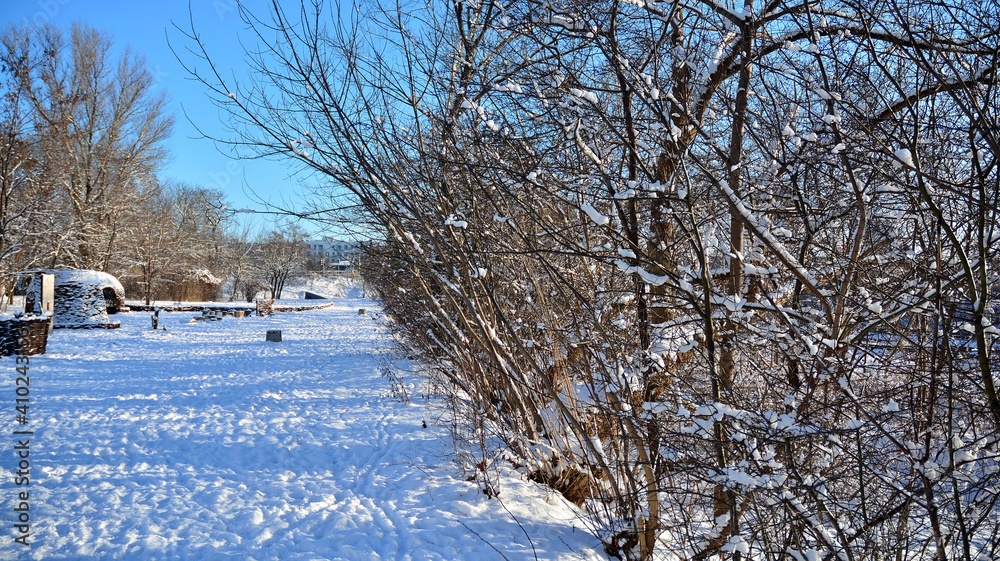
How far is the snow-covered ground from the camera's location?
12.6 feet

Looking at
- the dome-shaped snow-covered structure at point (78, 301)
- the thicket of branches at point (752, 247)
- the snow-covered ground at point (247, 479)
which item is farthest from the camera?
the dome-shaped snow-covered structure at point (78, 301)

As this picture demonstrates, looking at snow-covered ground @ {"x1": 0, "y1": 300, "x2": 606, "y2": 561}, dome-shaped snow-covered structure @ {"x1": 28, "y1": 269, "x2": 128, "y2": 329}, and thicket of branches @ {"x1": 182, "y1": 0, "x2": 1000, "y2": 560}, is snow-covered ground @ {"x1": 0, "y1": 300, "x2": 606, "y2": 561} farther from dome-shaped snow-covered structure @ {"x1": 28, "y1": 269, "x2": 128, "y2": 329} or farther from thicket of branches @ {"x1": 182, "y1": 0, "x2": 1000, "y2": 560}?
dome-shaped snow-covered structure @ {"x1": 28, "y1": 269, "x2": 128, "y2": 329}

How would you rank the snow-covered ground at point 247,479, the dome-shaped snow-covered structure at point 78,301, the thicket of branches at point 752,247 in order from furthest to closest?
the dome-shaped snow-covered structure at point 78,301 → the snow-covered ground at point 247,479 → the thicket of branches at point 752,247

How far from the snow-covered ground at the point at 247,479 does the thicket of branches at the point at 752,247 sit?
91 centimetres

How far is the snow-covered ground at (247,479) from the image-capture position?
384 cm

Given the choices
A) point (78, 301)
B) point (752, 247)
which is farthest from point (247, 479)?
point (78, 301)

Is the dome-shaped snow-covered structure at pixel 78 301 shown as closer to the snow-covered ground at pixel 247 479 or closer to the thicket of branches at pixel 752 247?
the snow-covered ground at pixel 247 479

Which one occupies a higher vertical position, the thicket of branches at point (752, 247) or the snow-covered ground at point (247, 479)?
the thicket of branches at point (752, 247)

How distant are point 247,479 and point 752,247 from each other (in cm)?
447

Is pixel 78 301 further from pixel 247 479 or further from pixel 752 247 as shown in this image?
pixel 752 247

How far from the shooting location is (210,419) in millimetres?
6871

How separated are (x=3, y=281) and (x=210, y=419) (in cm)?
1604

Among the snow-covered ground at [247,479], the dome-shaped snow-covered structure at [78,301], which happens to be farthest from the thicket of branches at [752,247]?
the dome-shaped snow-covered structure at [78,301]

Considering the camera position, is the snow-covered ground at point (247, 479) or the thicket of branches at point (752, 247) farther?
the snow-covered ground at point (247, 479)
